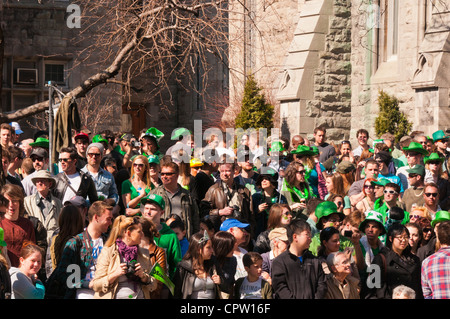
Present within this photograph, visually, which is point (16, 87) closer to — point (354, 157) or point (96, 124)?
point (96, 124)

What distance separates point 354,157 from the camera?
14.9 metres

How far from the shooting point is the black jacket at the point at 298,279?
814 centimetres

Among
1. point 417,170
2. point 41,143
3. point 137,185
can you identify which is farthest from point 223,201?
point 41,143

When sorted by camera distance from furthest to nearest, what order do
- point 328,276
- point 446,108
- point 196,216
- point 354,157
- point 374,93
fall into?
point 374,93, point 446,108, point 354,157, point 196,216, point 328,276

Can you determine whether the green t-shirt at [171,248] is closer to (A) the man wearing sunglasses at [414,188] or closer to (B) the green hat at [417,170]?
(A) the man wearing sunglasses at [414,188]

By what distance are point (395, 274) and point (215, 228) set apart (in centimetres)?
209

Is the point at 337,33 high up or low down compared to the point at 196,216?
up

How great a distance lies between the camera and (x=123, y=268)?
7.44 metres

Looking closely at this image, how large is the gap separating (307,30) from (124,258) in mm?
14578

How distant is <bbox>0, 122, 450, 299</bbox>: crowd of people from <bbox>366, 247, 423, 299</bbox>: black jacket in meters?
0.01

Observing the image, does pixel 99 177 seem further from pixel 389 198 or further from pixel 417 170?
pixel 417 170

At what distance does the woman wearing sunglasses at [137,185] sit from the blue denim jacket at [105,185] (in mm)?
116

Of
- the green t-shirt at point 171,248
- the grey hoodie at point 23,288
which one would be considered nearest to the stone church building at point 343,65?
the green t-shirt at point 171,248

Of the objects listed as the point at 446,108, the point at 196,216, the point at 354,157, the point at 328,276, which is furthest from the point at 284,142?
the point at 328,276
